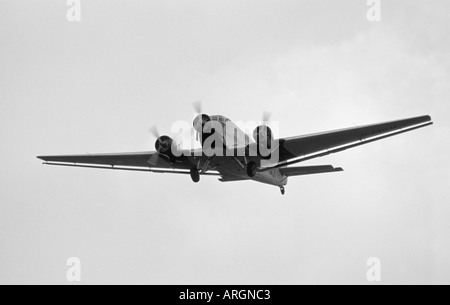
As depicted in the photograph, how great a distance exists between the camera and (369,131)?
99.0 ft

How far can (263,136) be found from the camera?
107ft

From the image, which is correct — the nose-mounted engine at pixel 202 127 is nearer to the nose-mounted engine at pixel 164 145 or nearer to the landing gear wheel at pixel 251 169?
the nose-mounted engine at pixel 164 145

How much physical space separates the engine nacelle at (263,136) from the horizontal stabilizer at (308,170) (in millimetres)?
4517

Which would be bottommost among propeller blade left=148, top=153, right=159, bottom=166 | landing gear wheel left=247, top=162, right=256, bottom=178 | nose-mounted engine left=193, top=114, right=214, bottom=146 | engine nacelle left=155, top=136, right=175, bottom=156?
landing gear wheel left=247, top=162, right=256, bottom=178

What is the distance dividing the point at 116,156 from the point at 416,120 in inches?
685

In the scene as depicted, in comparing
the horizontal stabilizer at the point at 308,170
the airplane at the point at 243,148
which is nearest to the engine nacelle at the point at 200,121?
the airplane at the point at 243,148

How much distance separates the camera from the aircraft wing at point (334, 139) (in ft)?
95.1

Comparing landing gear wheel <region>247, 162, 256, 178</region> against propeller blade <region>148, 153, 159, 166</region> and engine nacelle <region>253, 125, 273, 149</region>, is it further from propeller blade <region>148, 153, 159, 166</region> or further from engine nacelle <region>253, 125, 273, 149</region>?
propeller blade <region>148, 153, 159, 166</region>

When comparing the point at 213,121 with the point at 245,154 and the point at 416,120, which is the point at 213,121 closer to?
the point at 245,154

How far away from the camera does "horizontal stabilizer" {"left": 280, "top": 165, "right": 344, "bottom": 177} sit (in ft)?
116

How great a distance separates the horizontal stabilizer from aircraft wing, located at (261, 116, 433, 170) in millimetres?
2949

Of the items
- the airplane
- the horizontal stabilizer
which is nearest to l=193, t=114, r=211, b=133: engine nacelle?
the airplane
